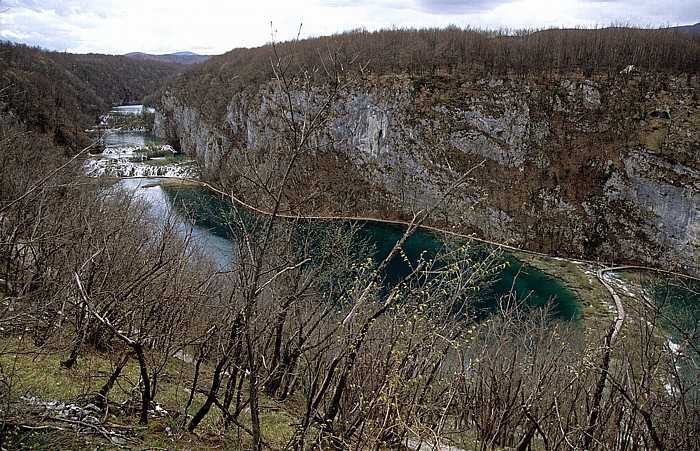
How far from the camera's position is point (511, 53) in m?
44.5

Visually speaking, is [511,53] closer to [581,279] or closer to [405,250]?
[405,250]

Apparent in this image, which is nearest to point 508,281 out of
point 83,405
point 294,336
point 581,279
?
point 581,279

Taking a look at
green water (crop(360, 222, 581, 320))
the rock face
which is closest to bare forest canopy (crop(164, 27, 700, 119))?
the rock face

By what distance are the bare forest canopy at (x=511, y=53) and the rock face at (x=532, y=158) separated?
2362 millimetres

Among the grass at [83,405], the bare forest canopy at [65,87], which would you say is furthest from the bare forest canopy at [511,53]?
the grass at [83,405]

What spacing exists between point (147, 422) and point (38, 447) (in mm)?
1492

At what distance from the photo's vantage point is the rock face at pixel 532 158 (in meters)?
32.1

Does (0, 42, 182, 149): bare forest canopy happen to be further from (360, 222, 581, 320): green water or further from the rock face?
(360, 222, 581, 320): green water

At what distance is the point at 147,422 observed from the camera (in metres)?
5.85

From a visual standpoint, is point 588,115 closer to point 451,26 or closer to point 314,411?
point 451,26

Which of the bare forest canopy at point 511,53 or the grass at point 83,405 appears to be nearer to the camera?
the grass at point 83,405

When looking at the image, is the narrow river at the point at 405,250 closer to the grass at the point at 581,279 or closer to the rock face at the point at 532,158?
the grass at the point at 581,279

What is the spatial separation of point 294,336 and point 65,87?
80.2 m

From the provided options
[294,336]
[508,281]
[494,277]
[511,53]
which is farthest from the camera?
[511,53]
